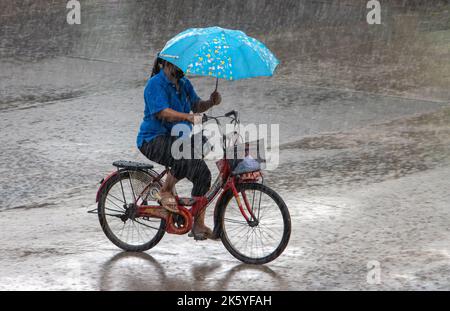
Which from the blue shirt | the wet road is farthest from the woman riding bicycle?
the wet road

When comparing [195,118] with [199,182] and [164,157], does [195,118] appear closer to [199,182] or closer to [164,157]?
[164,157]

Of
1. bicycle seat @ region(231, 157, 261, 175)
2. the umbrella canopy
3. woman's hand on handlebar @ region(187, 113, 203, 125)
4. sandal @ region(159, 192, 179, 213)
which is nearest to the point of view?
the umbrella canopy

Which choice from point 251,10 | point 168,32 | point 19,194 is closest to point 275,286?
point 19,194

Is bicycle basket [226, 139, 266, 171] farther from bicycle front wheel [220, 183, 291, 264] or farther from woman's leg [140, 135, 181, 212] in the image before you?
woman's leg [140, 135, 181, 212]

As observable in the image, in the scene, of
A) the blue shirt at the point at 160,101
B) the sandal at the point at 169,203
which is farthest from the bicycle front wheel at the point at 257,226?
the blue shirt at the point at 160,101

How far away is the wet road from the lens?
23.6 feet

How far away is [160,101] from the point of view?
716 centimetres

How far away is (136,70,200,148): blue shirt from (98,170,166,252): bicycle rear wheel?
0.33 m

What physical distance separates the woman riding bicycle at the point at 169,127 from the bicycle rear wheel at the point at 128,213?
0.22 m

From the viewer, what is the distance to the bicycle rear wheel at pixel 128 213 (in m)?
7.53

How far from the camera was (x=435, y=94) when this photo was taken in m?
12.9

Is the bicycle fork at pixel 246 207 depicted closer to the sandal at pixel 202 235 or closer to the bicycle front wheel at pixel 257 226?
the bicycle front wheel at pixel 257 226

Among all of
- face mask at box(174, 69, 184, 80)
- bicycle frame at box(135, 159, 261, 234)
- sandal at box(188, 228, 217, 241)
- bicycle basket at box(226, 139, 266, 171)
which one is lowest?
sandal at box(188, 228, 217, 241)

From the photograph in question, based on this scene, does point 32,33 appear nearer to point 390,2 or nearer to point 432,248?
point 390,2
